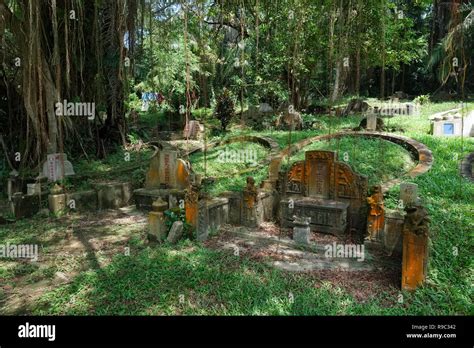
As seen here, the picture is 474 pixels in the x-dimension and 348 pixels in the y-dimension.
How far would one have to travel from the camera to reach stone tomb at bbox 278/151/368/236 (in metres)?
7.03

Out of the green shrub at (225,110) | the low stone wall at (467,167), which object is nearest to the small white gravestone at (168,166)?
the low stone wall at (467,167)

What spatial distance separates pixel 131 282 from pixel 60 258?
170 centimetres

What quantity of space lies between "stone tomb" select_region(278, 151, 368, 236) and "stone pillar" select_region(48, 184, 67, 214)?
4.76 m

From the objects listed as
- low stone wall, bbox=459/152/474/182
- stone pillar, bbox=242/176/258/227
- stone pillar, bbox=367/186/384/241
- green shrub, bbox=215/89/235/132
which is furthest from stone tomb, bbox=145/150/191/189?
green shrub, bbox=215/89/235/132

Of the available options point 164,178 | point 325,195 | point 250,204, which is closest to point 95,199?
point 164,178

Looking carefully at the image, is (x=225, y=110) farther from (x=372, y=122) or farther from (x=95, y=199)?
(x=95, y=199)

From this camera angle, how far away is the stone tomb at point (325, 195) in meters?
7.03

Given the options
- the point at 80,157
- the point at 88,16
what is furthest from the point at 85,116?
the point at 88,16

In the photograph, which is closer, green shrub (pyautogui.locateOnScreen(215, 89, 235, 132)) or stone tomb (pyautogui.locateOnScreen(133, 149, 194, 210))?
stone tomb (pyautogui.locateOnScreen(133, 149, 194, 210))

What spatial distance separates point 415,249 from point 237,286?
7.38ft

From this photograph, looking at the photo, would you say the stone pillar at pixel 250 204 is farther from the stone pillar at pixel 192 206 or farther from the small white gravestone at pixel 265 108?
the small white gravestone at pixel 265 108

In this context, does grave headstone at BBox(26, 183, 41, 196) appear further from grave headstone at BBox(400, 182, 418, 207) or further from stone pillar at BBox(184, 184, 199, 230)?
grave headstone at BBox(400, 182, 418, 207)

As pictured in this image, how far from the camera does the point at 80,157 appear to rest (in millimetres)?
11391

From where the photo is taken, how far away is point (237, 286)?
4.65 meters
